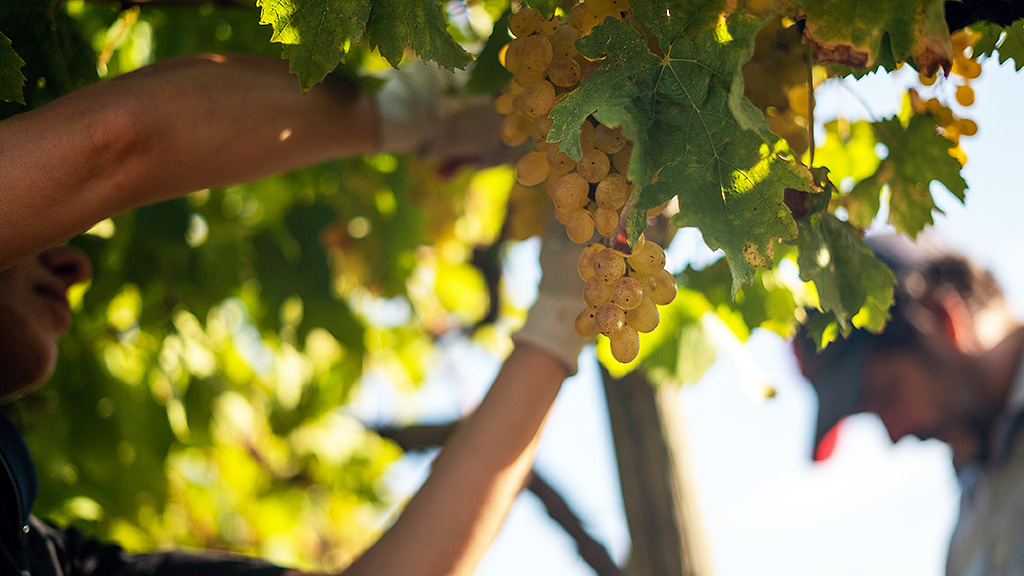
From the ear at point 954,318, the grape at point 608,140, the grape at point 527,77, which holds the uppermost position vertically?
the grape at point 527,77

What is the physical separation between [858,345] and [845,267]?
1687 millimetres

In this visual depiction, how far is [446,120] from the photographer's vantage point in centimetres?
159

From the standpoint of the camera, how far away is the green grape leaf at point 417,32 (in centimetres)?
89

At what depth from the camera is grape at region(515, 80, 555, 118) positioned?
887mm

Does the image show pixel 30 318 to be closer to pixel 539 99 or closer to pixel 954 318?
pixel 539 99

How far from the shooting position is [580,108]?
77 centimetres

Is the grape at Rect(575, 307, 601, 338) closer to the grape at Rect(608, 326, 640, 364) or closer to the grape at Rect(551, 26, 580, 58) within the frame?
the grape at Rect(608, 326, 640, 364)

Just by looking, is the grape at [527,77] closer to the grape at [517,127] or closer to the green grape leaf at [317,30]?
the grape at [517,127]

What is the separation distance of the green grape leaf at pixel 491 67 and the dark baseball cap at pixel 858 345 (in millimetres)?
1488

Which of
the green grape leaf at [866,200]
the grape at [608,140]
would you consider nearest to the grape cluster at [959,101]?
the green grape leaf at [866,200]

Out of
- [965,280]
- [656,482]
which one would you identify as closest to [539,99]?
[656,482]

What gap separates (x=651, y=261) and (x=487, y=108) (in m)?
0.87

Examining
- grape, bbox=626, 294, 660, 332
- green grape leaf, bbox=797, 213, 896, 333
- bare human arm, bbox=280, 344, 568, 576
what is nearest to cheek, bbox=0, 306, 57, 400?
bare human arm, bbox=280, 344, 568, 576

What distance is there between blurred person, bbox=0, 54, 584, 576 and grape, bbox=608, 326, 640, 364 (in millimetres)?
472
